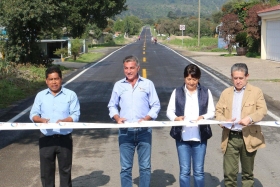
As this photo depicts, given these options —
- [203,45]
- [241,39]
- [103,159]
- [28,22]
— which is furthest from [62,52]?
[203,45]

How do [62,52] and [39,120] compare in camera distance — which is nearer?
[39,120]

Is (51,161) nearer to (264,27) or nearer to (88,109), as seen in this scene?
(88,109)

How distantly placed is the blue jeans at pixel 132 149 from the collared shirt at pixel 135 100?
0.48 feet

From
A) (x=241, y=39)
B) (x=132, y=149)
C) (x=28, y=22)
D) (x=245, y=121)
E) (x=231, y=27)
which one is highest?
(x=231, y=27)

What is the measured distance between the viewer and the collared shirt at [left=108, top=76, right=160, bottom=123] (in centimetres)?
512

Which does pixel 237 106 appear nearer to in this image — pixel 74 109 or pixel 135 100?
pixel 135 100

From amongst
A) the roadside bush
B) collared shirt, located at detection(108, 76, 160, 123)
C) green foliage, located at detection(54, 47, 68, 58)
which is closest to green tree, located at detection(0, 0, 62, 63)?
the roadside bush

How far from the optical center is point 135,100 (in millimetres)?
5121

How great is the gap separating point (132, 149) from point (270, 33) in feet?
86.9

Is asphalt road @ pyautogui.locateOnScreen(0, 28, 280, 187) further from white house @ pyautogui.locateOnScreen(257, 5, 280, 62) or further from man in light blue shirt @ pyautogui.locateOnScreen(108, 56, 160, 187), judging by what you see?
white house @ pyautogui.locateOnScreen(257, 5, 280, 62)

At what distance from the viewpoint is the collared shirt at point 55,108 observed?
4.96m

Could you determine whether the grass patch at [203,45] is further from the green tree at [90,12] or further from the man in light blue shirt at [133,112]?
the man in light blue shirt at [133,112]

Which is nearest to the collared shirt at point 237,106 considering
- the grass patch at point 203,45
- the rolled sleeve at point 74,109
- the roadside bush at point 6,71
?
the rolled sleeve at point 74,109

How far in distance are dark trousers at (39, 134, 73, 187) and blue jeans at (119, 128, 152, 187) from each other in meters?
0.59
